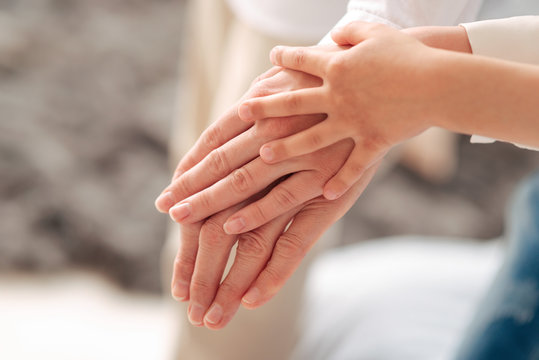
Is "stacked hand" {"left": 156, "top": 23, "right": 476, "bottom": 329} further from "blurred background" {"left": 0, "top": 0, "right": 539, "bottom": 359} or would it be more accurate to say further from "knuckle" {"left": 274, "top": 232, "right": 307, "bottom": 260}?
"blurred background" {"left": 0, "top": 0, "right": 539, "bottom": 359}

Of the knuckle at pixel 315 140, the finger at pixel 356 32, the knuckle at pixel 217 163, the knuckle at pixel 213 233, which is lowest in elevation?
the knuckle at pixel 213 233

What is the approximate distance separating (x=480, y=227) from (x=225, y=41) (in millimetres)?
852

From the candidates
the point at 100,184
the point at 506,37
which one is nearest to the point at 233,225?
the point at 506,37

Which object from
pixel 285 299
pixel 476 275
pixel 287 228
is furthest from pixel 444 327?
pixel 287 228

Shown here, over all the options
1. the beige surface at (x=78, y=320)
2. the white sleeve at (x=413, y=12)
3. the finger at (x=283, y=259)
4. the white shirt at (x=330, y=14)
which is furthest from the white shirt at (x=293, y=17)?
the beige surface at (x=78, y=320)

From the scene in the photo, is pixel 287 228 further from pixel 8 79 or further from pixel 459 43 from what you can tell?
pixel 8 79

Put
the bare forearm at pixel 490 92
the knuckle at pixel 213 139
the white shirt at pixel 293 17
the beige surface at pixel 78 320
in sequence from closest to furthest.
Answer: the bare forearm at pixel 490 92 → the knuckle at pixel 213 139 → the white shirt at pixel 293 17 → the beige surface at pixel 78 320

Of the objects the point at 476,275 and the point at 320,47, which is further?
the point at 476,275

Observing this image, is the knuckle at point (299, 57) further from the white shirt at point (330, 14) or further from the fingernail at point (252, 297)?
the fingernail at point (252, 297)

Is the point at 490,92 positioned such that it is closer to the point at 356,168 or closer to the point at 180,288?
the point at 356,168

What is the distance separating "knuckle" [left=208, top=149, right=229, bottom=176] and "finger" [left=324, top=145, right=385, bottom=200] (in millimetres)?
84

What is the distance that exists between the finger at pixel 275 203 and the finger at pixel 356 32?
11cm

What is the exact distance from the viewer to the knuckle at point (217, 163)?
52 cm

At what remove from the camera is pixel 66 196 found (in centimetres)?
137
